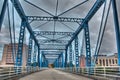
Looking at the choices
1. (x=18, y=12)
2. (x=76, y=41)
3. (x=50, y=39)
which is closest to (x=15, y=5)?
(x=18, y=12)

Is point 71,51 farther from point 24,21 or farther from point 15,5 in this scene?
point 15,5

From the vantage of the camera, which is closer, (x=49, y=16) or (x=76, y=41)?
(x=49, y=16)

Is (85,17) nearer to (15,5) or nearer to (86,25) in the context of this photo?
(86,25)

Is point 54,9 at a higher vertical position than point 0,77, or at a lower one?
higher

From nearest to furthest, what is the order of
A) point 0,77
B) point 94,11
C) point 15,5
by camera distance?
point 0,77 → point 15,5 → point 94,11

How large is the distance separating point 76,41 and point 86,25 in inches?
503

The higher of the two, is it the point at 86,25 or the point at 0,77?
the point at 86,25

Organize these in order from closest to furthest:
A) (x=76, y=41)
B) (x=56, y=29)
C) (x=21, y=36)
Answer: (x=21, y=36) < (x=56, y=29) < (x=76, y=41)

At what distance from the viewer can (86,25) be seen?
25.1m

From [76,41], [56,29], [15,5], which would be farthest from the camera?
[76,41]

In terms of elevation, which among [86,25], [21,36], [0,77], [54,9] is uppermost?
[54,9]

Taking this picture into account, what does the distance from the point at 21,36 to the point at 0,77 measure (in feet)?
46.9

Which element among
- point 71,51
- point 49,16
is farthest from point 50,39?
point 49,16

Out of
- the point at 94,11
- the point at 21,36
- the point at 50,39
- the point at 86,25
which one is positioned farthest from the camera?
the point at 50,39
